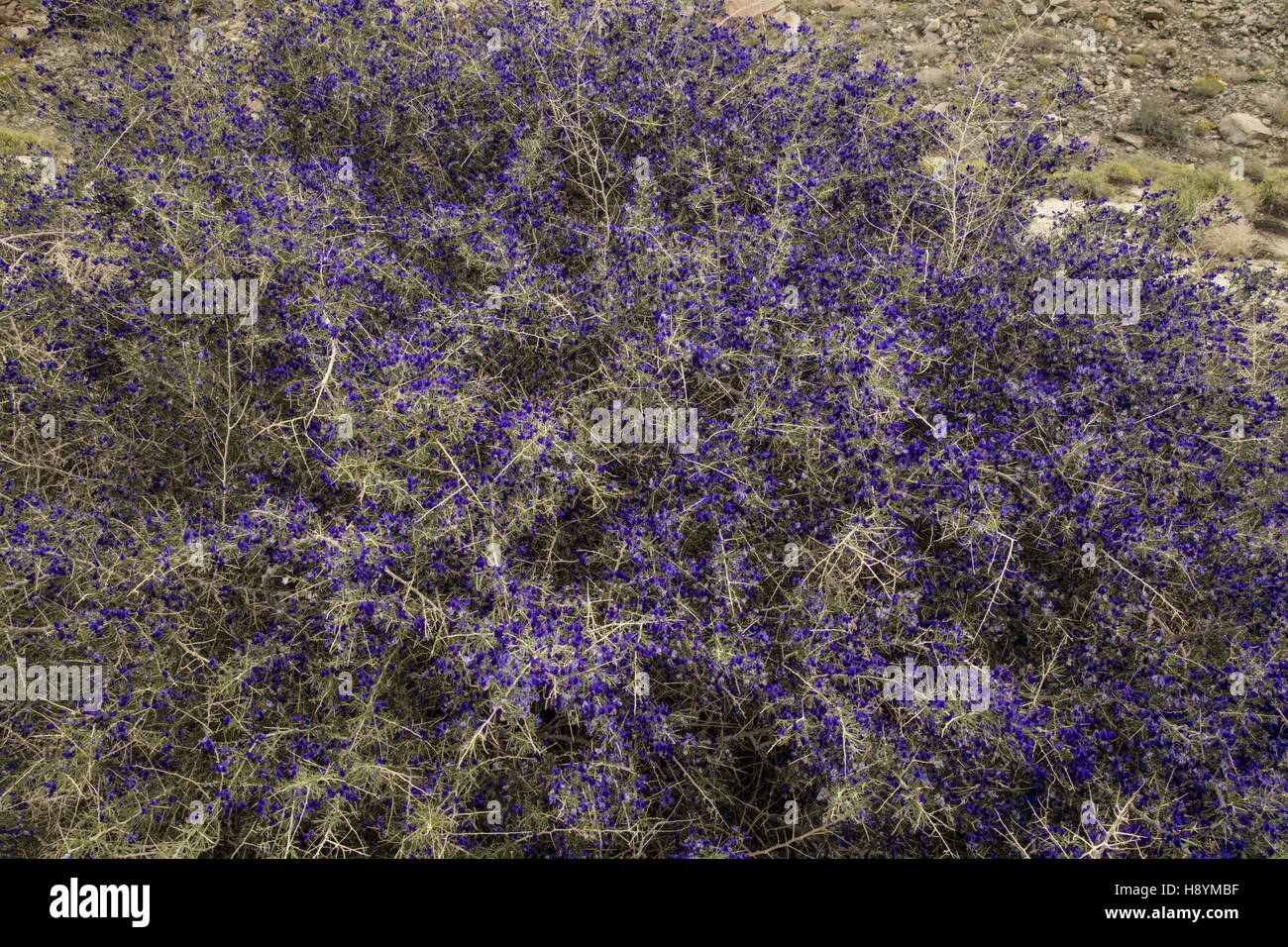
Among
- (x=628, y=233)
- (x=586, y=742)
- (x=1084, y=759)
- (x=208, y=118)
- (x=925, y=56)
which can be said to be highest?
(x=925, y=56)

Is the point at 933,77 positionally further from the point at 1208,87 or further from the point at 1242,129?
the point at 1242,129

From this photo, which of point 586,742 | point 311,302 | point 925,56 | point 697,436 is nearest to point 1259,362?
point 697,436

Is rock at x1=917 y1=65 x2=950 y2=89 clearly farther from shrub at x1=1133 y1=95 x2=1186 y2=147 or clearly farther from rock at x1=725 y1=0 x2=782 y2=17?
shrub at x1=1133 y1=95 x2=1186 y2=147

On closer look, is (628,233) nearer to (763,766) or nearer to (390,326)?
(390,326)

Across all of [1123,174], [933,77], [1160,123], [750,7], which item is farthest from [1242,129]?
[750,7]

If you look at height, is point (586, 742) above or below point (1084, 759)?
below
